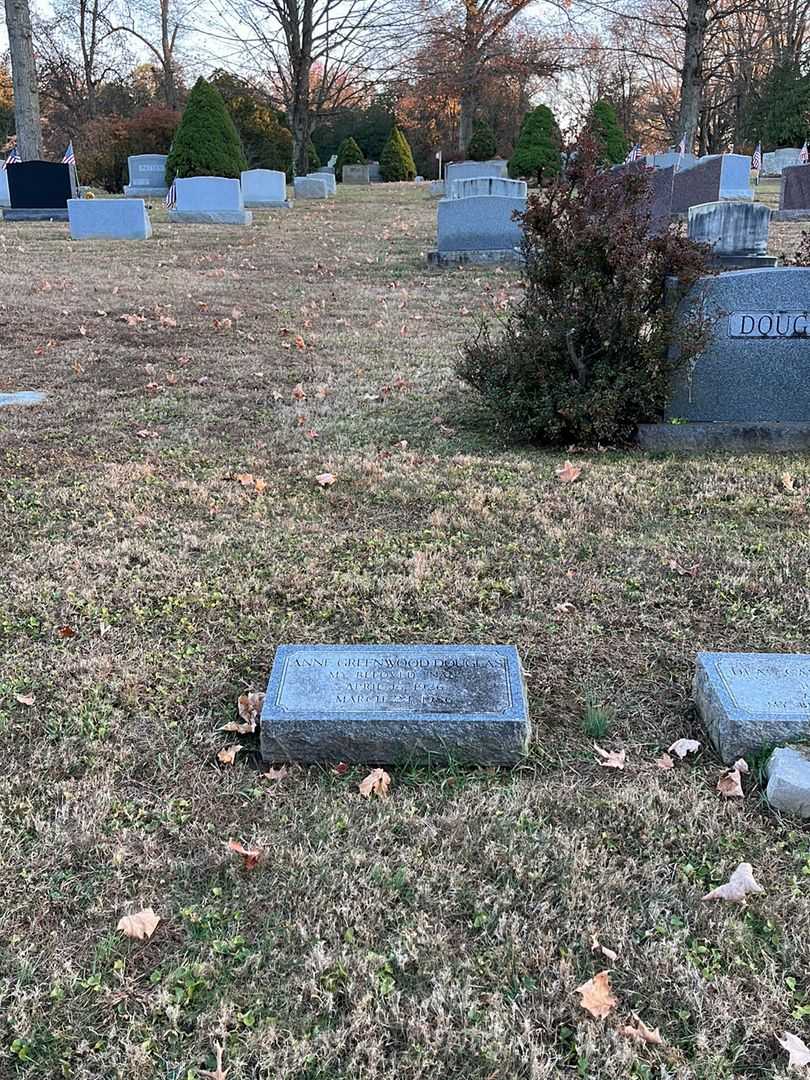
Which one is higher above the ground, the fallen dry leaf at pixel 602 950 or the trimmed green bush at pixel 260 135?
the trimmed green bush at pixel 260 135

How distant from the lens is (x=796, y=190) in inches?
695

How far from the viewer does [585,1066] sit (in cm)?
186

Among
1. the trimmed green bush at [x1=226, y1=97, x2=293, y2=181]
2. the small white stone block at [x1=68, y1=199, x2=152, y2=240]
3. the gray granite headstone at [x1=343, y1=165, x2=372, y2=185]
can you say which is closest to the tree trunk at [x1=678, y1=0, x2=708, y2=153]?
the small white stone block at [x1=68, y1=199, x2=152, y2=240]

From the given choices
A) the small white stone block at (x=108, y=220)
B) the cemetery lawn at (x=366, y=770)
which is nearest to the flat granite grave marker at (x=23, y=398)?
the cemetery lawn at (x=366, y=770)

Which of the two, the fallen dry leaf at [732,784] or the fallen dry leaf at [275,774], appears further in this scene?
the fallen dry leaf at [275,774]

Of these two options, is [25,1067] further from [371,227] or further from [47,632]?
[371,227]

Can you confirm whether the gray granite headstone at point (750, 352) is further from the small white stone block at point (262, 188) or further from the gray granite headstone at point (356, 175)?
the gray granite headstone at point (356, 175)

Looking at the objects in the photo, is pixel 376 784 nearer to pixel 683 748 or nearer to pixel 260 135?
pixel 683 748

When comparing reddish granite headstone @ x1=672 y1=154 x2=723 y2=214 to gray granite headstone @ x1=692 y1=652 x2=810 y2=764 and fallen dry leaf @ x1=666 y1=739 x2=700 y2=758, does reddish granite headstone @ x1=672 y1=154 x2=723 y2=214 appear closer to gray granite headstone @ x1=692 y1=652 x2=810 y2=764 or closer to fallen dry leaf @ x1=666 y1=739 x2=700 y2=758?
gray granite headstone @ x1=692 y1=652 x2=810 y2=764

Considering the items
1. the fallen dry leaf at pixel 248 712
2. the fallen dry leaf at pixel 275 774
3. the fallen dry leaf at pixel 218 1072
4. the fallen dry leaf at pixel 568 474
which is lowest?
the fallen dry leaf at pixel 218 1072

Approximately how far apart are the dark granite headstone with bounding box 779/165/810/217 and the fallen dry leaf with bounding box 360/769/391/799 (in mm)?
18187

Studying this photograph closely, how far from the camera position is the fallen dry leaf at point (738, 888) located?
227cm

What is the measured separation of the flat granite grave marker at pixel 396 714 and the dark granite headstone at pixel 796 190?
58.2ft

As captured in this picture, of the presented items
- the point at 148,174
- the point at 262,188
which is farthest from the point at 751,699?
the point at 148,174
